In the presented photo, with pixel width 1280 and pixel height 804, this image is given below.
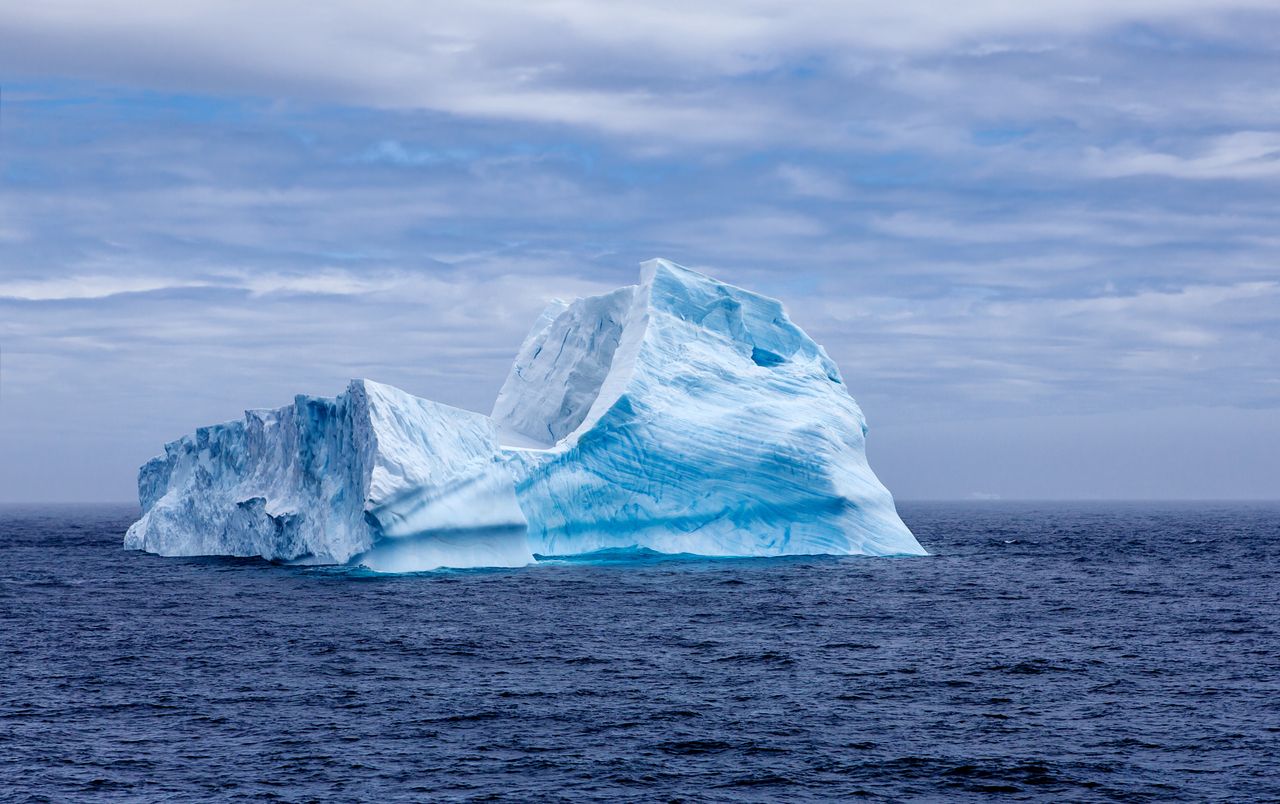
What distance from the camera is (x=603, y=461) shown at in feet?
100

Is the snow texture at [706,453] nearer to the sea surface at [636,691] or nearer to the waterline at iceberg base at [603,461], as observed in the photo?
the waterline at iceberg base at [603,461]

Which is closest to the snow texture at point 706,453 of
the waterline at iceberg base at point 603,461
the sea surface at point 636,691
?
the waterline at iceberg base at point 603,461

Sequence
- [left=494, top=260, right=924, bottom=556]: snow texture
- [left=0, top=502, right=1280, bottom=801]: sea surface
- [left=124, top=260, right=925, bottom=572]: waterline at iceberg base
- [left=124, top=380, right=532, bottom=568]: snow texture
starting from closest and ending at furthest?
1. [left=0, top=502, right=1280, bottom=801]: sea surface
2. [left=124, top=380, right=532, bottom=568]: snow texture
3. [left=124, top=260, right=925, bottom=572]: waterline at iceberg base
4. [left=494, top=260, right=924, bottom=556]: snow texture

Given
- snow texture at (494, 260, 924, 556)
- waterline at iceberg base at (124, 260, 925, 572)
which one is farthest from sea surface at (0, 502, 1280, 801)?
snow texture at (494, 260, 924, 556)

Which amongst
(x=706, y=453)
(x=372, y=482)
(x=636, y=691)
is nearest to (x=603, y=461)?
(x=706, y=453)

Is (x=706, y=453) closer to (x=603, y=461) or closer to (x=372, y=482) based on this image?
(x=603, y=461)

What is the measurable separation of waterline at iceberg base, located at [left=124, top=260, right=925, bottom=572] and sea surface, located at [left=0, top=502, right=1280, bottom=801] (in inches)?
76.3

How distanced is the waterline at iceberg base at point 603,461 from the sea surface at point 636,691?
1939mm

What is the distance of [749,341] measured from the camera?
34562mm

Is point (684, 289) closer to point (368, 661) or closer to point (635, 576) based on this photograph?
point (635, 576)

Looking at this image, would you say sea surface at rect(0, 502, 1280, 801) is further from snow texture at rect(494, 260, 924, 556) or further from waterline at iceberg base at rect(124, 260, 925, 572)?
snow texture at rect(494, 260, 924, 556)

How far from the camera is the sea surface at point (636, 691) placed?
11352 mm

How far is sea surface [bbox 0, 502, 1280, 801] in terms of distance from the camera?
11352 mm

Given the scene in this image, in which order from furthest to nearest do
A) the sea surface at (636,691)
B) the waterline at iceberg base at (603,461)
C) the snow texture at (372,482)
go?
the waterline at iceberg base at (603,461), the snow texture at (372,482), the sea surface at (636,691)
